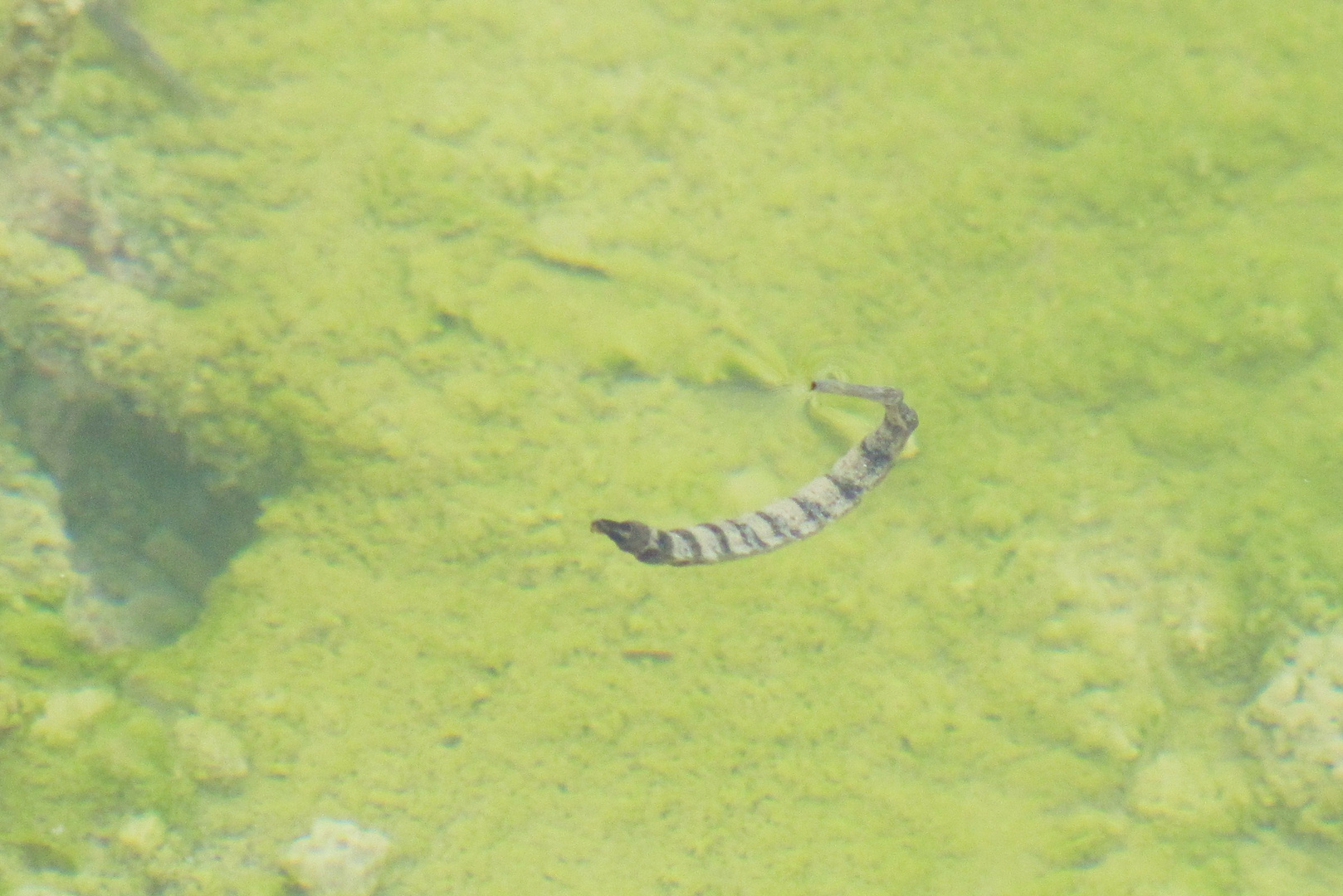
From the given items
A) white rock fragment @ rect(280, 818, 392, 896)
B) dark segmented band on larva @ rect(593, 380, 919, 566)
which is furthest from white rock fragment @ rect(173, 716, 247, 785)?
dark segmented band on larva @ rect(593, 380, 919, 566)

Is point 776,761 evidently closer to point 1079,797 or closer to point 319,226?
point 1079,797

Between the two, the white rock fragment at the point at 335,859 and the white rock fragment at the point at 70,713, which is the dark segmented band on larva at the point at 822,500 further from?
the white rock fragment at the point at 70,713

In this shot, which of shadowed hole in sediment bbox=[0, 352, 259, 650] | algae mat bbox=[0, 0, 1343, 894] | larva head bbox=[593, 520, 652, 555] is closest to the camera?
larva head bbox=[593, 520, 652, 555]

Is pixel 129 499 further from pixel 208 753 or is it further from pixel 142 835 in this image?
pixel 142 835

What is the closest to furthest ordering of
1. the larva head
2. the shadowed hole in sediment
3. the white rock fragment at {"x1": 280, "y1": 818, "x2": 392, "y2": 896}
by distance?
1. the larva head
2. the white rock fragment at {"x1": 280, "y1": 818, "x2": 392, "y2": 896}
3. the shadowed hole in sediment

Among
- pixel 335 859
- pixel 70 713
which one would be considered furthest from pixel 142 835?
pixel 335 859

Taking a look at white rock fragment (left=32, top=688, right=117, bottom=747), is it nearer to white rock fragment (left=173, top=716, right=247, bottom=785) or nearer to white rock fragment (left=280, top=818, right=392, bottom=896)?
white rock fragment (left=173, top=716, right=247, bottom=785)
